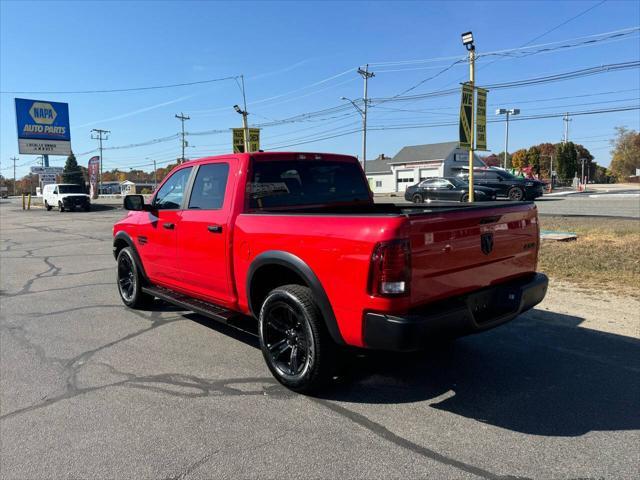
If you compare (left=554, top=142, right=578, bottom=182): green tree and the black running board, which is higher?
(left=554, top=142, right=578, bottom=182): green tree

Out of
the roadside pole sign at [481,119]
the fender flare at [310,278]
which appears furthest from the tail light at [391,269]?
the roadside pole sign at [481,119]

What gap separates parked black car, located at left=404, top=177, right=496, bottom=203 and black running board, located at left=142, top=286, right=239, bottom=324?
19.1 metres

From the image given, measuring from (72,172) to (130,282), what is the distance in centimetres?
11185

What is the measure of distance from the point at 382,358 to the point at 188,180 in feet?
9.08

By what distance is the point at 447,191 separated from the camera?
24156mm

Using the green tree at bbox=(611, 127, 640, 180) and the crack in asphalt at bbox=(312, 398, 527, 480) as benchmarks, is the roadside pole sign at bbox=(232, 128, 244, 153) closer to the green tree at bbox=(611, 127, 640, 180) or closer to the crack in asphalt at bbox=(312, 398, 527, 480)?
the crack in asphalt at bbox=(312, 398, 527, 480)

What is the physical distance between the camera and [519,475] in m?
2.68

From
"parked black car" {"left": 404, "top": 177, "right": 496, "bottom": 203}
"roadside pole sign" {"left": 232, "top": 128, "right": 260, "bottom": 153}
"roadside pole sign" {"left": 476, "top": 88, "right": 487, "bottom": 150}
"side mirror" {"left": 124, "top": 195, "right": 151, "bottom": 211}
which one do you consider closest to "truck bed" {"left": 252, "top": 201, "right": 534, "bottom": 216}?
"side mirror" {"left": 124, "top": 195, "right": 151, "bottom": 211}

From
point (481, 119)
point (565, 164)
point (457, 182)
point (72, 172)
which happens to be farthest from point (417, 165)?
point (72, 172)

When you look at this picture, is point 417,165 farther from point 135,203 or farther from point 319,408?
point 319,408

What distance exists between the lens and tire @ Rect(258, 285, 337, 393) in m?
3.56

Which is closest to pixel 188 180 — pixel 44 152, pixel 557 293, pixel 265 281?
pixel 265 281

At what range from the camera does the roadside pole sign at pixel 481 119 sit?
14.0 metres

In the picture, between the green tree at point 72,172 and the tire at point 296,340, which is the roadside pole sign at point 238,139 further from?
the green tree at point 72,172
